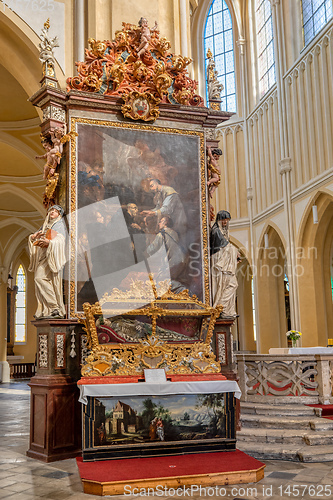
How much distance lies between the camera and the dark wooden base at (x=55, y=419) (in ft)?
20.7

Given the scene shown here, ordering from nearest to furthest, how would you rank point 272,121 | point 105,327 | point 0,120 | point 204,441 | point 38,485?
point 38,485 → point 204,441 → point 105,327 → point 0,120 → point 272,121

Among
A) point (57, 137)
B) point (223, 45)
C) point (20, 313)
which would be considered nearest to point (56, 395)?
point (57, 137)

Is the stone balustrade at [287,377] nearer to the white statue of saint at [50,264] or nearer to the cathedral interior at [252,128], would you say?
the white statue of saint at [50,264]

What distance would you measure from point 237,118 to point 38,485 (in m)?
16.8

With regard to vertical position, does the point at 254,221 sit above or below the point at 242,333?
above

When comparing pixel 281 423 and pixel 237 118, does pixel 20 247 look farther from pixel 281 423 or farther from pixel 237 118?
pixel 281 423

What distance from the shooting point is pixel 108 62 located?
754 centimetres

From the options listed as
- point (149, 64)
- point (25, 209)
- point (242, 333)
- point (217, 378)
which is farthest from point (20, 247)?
point (217, 378)

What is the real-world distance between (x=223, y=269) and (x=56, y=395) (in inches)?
110

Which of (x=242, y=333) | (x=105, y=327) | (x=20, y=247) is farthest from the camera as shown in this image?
(x=20, y=247)

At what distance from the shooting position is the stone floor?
185 inches

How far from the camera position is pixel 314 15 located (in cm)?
1498

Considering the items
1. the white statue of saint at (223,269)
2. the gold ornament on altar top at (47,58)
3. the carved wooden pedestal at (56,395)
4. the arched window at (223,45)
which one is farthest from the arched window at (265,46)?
the carved wooden pedestal at (56,395)

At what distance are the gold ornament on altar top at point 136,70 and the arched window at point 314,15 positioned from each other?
8195mm
